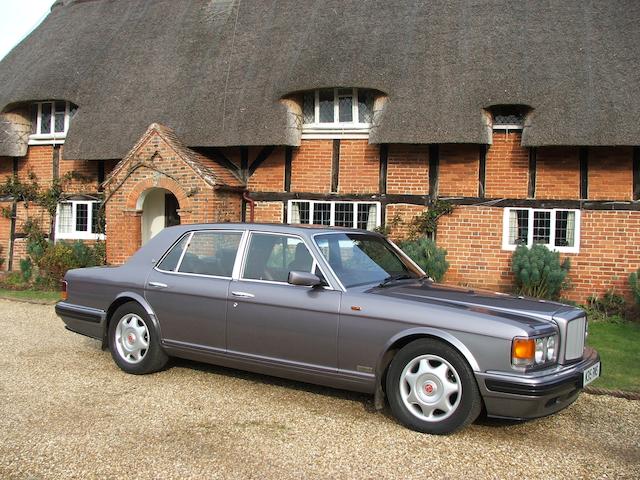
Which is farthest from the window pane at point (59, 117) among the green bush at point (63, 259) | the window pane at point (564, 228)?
the window pane at point (564, 228)

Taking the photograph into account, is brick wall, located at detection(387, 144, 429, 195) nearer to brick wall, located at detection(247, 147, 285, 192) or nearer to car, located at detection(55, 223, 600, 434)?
brick wall, located at detection(247, 147, 285, 192)

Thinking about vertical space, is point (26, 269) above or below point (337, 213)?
below

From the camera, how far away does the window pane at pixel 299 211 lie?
38.8 ft

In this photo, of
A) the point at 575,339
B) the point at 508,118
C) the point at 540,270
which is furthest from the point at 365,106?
the point at 575,339

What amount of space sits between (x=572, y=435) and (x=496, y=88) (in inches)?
275

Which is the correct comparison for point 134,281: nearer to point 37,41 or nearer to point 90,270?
point 90,270

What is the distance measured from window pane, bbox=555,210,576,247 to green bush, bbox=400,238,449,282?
2.01 metres

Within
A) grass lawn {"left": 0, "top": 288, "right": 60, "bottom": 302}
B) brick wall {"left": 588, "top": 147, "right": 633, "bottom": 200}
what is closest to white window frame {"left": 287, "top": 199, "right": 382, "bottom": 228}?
brick wall {"left": 588, "top": 147, "right": 633, "bottom": 200}

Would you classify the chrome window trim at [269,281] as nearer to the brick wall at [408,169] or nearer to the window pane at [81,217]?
the brick wall at [408,169]

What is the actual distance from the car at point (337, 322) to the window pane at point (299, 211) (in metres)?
5.75

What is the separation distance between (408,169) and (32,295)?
749 cm

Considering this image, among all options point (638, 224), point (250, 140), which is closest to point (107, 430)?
point (250, 140)

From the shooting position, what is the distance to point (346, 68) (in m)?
10.9

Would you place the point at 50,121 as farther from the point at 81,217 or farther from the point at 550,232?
the point at 550,232
